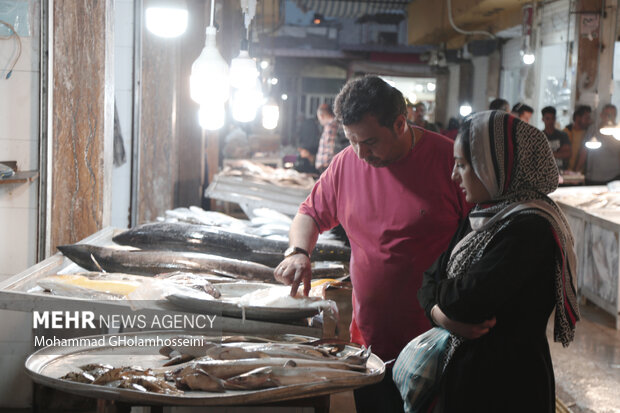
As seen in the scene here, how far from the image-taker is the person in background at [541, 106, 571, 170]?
11148mm

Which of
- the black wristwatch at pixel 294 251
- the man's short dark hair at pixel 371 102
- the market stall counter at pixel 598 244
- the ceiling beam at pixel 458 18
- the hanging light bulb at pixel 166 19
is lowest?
the market stall counter at pixel 598 244

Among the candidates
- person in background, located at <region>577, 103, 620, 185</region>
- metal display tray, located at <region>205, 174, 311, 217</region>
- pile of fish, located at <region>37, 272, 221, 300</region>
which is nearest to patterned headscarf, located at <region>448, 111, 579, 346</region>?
pile of fish, located at <region>37, 272, 221, 300</region>

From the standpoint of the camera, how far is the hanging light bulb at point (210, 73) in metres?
4.56

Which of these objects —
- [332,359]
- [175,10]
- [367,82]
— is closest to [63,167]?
[175,10]

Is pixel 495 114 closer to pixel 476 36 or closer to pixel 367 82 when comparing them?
pixel 367 82

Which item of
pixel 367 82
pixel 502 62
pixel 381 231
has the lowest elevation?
pixel 381 231

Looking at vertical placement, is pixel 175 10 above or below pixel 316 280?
above

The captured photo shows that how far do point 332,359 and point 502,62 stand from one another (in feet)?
64.5

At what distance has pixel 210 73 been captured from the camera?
461cm

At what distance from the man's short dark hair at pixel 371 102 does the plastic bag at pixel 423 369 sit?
3.51 ft

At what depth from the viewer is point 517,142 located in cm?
226

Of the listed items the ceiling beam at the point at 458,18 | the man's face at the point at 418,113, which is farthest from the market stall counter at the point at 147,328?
the ceiling beam at the point at 458,18

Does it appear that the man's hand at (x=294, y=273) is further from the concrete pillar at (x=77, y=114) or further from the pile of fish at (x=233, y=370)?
the concrete pillar at (x=77, y=114)

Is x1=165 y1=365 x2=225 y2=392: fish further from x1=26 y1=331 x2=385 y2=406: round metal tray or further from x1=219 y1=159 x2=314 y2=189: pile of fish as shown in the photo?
x1=219 y1=159 x2=314 y2=189: pile of fish
